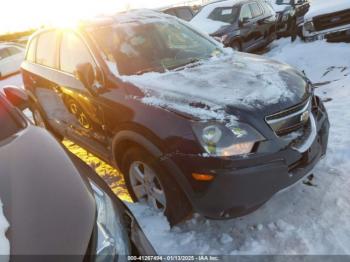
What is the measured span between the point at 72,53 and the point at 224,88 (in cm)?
193

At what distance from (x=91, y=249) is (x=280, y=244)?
1.78 meters

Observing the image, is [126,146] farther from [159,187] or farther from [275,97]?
[275,97]

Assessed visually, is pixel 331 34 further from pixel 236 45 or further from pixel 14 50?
pixel 14 50

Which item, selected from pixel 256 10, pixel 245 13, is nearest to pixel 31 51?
pixel 245 13

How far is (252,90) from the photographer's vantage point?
3.00 m

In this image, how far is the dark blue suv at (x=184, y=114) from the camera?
2.67 metres

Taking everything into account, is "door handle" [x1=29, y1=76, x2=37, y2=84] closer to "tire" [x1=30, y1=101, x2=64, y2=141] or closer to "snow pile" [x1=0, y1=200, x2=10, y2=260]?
"tire" [x1=30, y1=101, x2=64, y2=141]

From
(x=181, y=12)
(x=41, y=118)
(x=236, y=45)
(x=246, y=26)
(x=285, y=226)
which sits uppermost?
(x=41, y=118)

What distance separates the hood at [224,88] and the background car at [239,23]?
5.85 m

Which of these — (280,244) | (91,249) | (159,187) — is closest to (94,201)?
(91,249)

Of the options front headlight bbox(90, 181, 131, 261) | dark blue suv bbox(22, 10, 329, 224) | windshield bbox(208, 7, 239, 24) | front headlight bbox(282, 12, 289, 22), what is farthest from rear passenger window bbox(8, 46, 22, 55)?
front headlight bbox(90, 181, 131, 261)

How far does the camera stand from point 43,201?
1.82 meters

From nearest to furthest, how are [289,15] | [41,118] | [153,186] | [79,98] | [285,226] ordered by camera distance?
[285,226] → [153,186] → [79,98] → [41,118] → [289,15]

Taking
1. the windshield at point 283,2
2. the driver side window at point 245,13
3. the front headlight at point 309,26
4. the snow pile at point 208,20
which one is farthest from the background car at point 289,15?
the snow pile at point 208,20
